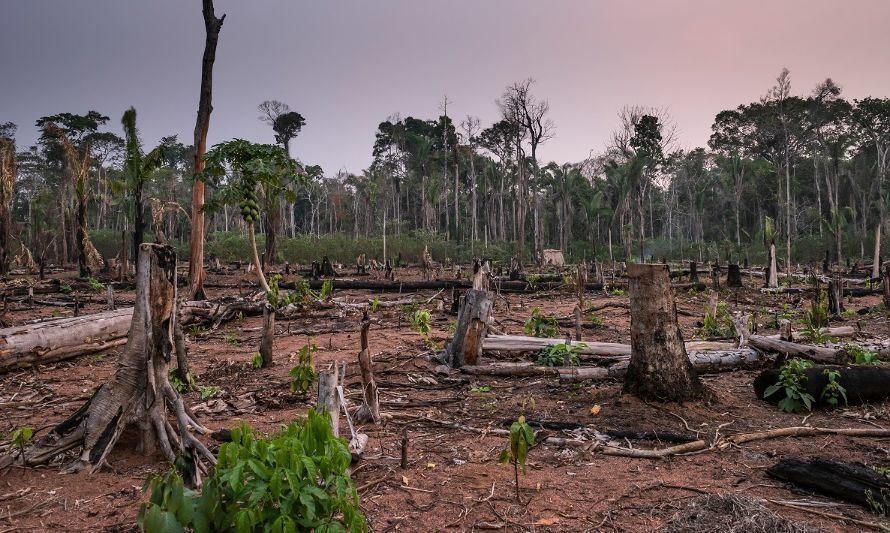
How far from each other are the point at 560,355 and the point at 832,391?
2.94m

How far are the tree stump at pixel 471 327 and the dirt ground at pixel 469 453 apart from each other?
1.15ft

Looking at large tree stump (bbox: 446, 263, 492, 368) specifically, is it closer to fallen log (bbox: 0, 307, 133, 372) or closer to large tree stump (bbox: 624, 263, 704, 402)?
large tree stump (bbox: 624, 263, 704, 402)

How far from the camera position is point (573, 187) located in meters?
44.7

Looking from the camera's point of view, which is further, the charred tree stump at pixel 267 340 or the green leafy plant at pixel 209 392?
the charred tree stump at pixel 267 340

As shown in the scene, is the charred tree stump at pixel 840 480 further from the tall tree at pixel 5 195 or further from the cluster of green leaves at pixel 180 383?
the tall tree at pixel 5 195

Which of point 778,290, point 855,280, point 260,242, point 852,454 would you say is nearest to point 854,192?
point 855,280

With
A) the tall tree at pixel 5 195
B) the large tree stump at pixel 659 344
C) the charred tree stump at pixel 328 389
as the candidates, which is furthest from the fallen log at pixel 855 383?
the tall tree at pixel 5 195

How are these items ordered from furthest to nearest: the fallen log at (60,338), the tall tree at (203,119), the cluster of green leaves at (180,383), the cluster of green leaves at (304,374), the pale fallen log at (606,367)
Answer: the tall tree at (203,119) < the fallen log at (60,338) < the pale fallen log at (606,367) < the cluster of green leaves at (304,374) < the cluster of green leaves at (180,383)

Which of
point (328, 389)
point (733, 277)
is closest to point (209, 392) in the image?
point (328, 389)

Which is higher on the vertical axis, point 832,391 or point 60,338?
point 60,338

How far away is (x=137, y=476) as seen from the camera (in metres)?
3.62

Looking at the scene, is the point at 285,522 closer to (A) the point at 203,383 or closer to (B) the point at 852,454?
(B) the point at 852,454

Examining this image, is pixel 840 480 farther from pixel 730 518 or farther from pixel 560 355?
pixel 560 355

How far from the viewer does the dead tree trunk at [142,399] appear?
3775mm
